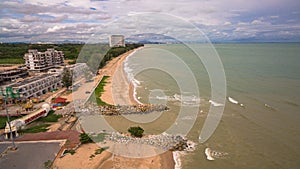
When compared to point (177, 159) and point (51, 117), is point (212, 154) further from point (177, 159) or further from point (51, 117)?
point (51, 117)

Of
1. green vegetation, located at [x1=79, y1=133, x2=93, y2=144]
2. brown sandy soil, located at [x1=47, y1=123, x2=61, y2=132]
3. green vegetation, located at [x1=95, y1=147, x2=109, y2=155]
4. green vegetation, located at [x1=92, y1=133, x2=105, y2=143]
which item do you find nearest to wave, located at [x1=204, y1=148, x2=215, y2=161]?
green vegetation, located at [x1=95, y1=147, x2=109, y2=155]

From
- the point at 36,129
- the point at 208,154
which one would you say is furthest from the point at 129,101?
the point at 208,154

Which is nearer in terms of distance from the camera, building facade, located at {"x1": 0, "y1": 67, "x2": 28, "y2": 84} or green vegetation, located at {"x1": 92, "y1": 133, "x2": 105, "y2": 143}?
green vegetation, located at {"x1": 92, "y1": 133, "x2": 105, "y2": 143}

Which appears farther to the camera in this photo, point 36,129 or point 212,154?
A: point 36,129

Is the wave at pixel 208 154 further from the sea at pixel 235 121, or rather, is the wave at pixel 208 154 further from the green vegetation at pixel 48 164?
the green vegetation at pixel 48 164

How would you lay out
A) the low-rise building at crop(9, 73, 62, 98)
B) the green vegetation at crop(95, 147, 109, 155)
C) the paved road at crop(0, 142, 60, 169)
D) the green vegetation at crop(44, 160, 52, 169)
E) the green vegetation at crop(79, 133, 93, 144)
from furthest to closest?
the low-rise building at crop(9, 73, 62, 98) → the green vegetation at crop(79, 133, 93, 144) → the green vegetation at crop(95, 147, 109, 155) → the paved road at crop(0, 142, 60, 169) → the green vegetation at crop(44, 160, 52, 169)

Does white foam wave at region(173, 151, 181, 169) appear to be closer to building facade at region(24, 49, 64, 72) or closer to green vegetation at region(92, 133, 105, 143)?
green vegetation at region(92, 133, 105, 143)

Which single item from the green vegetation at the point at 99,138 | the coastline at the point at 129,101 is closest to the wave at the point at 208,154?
the coastline at the point at 129,101

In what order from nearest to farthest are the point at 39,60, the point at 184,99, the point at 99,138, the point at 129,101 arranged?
the point at 99,138
the point at 129,101
the point at 184,99
the point at 39,60
